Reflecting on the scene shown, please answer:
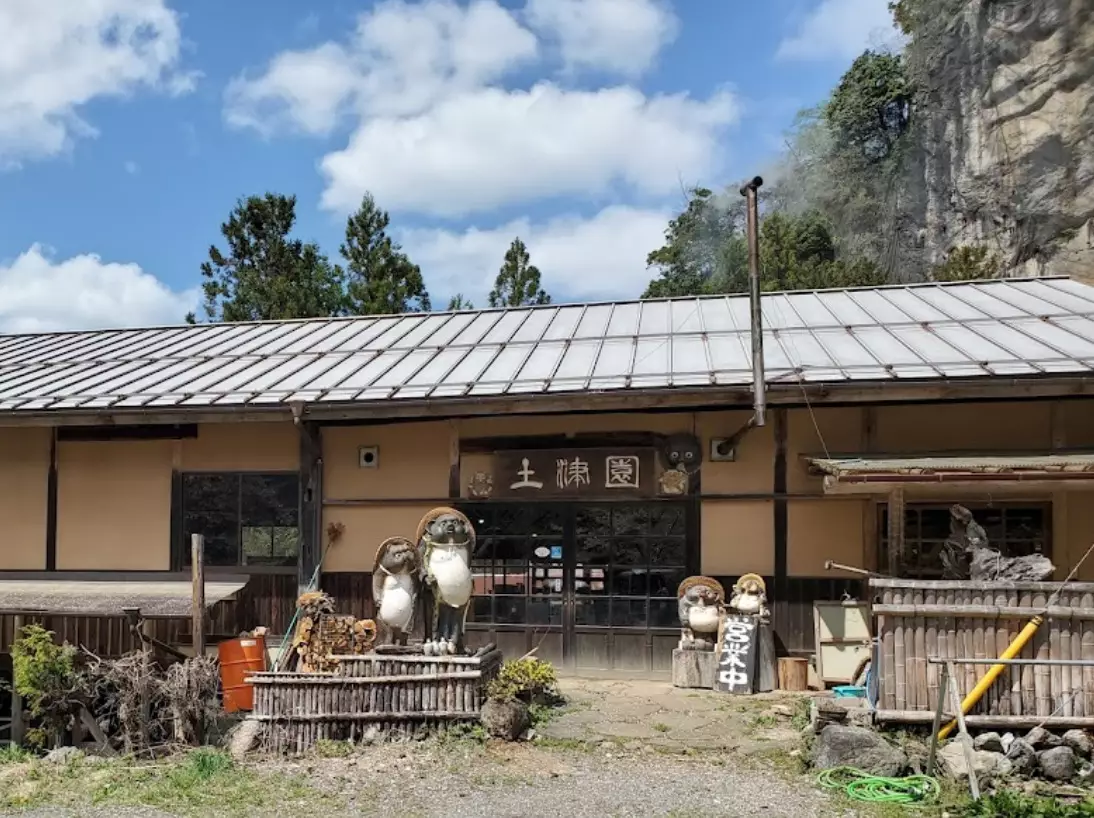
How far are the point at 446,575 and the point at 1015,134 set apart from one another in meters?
28.1

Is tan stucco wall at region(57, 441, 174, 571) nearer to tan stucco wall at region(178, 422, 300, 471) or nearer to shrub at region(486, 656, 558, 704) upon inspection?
tan stucco wall at region(178, 422, 300, 471)

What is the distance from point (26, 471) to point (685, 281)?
31288 mm

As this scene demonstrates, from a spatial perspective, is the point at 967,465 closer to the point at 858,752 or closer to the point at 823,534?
the point at 823,534

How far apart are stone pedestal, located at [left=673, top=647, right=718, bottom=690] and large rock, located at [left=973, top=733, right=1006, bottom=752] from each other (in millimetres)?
2889

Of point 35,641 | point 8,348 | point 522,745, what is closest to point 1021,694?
point 522,745

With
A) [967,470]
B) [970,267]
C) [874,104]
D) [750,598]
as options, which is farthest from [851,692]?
[874,104]

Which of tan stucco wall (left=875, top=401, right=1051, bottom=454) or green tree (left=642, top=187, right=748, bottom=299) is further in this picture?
green tree (left=642, top=187, right=748, bottom=299)

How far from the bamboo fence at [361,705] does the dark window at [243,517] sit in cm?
327

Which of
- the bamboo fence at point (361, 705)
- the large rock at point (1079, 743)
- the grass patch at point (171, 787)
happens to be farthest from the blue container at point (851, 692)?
the grass patch at point (171, 787)

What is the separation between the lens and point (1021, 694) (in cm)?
686

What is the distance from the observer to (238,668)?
8.66 meters

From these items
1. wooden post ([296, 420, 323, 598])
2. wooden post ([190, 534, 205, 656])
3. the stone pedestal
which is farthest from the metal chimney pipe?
wooden post ([190, 534, 205, 656])

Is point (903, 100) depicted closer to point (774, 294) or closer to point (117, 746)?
point (774, 294)

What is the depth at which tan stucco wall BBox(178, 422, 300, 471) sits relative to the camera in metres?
10.8
